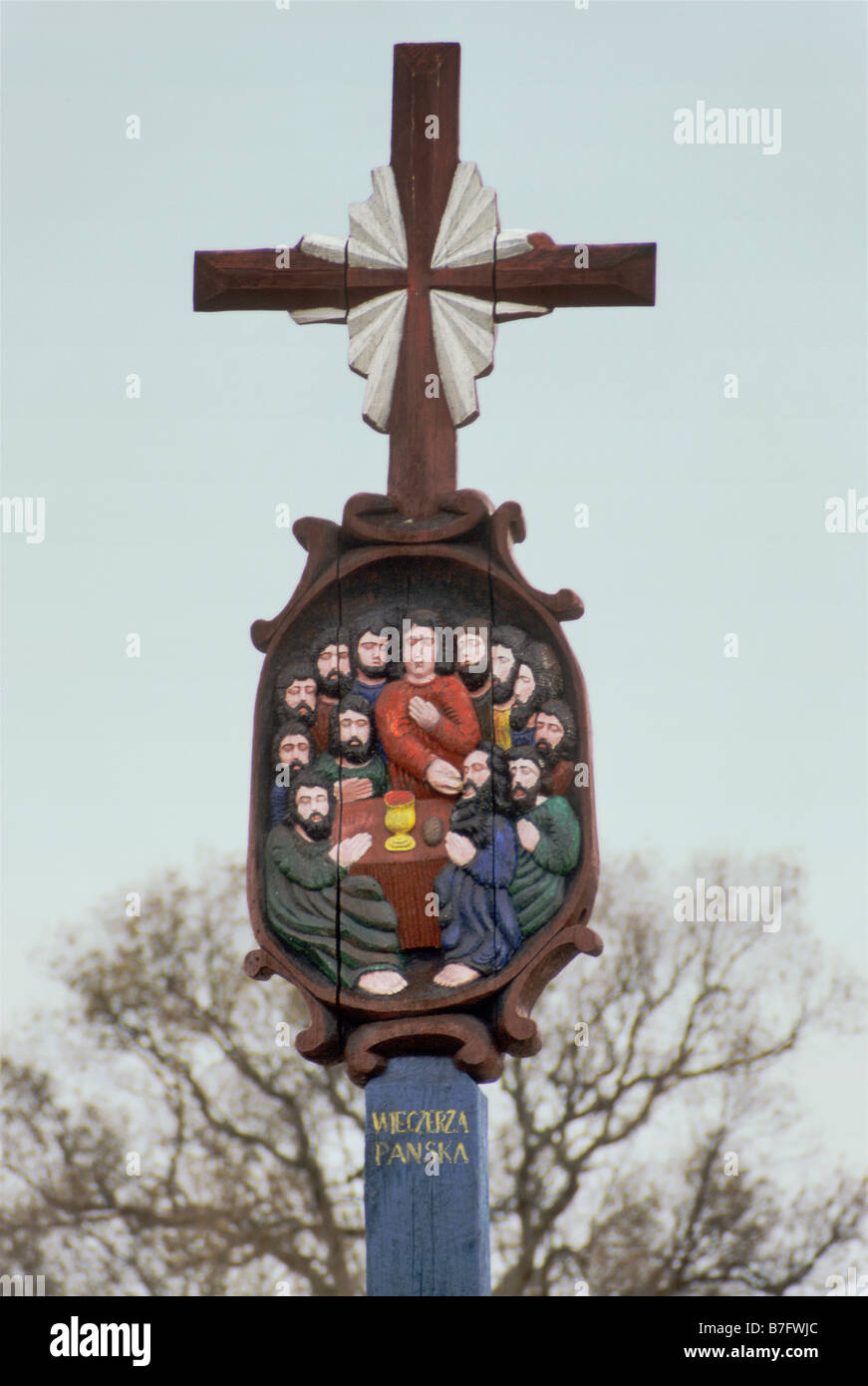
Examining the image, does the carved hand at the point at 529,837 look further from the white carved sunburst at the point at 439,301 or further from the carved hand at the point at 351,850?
the white carved sunburst at the point at 439,301

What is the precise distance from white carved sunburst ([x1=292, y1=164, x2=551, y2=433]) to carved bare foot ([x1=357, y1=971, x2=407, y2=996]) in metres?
1.81

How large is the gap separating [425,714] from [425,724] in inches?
1.2

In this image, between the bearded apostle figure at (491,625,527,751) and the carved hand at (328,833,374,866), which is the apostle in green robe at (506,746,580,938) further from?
the carved hand at (328,833,374,866)

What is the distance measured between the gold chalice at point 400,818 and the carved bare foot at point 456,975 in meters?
0.41

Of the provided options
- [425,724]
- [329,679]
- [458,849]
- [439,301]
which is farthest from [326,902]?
[439,301]

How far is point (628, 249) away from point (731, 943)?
7010mm

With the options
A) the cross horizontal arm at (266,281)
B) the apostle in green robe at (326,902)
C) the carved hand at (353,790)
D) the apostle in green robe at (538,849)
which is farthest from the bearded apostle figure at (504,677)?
the cross horizontal arm at (266,281)

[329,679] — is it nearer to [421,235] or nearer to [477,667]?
[477,667]

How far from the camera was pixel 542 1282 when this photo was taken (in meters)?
14.5

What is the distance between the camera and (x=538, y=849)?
798 cm

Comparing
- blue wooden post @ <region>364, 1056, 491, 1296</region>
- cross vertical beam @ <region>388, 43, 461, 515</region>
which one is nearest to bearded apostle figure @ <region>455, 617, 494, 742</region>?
cross vertical beam @ <region>388, 43, 461, 515</region>

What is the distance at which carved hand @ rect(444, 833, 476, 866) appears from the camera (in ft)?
26.3
